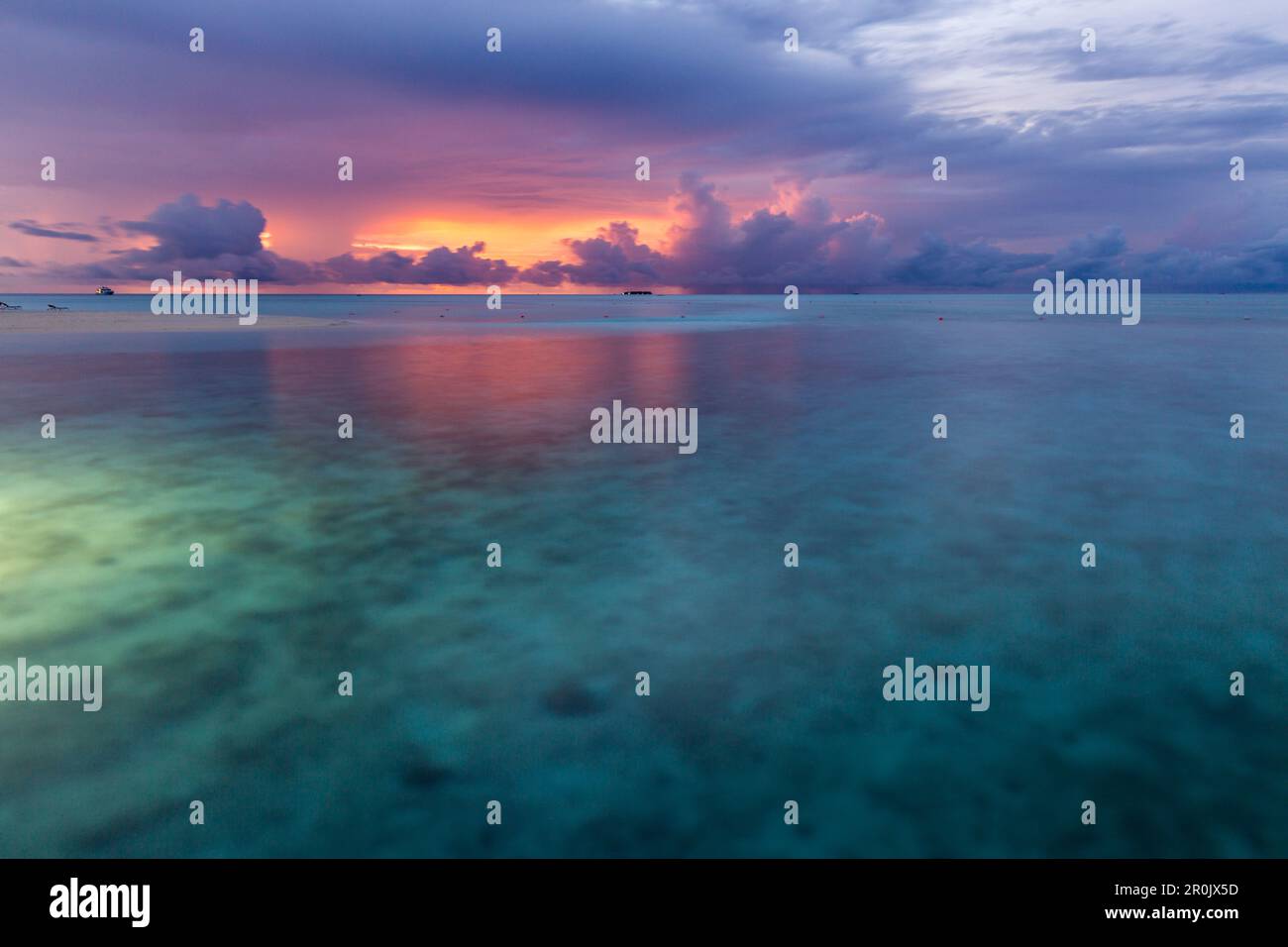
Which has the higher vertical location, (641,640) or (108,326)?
(108,326)

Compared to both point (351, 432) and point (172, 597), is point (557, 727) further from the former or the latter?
point (351, 432)

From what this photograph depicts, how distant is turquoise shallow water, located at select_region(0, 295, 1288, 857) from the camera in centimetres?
612

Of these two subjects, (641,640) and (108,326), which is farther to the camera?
(108,326)

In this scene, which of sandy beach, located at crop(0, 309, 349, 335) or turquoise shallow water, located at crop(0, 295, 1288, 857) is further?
sandy beach, located at crop(0, 309, 349, 335)

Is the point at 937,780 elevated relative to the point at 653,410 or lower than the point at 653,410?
lower

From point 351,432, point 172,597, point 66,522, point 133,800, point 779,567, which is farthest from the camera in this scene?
point 351,432

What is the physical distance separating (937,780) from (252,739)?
5.57 metres

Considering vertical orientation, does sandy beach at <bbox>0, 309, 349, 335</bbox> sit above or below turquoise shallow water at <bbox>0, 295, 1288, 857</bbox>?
above

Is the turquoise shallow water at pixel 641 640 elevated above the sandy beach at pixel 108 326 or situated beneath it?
situated beneath

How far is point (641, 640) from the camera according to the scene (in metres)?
8.88

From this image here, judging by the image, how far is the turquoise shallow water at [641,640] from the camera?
6.12 m

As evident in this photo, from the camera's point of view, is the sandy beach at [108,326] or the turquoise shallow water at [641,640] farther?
the sandy beach at [108,326]

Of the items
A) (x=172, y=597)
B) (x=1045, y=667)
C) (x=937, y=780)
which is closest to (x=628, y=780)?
(x=937, y=780)

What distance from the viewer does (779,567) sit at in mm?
11039
